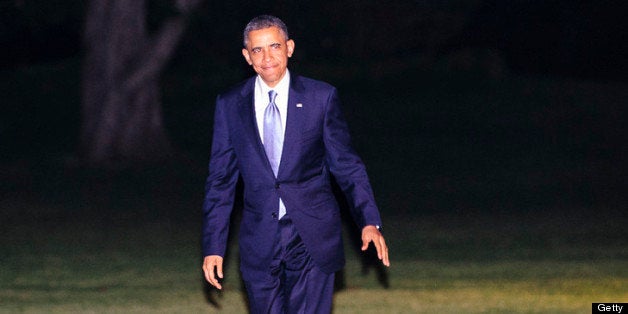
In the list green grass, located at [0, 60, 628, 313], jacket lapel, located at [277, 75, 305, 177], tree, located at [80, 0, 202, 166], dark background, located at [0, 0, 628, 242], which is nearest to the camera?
jacket lapel, located at [277, 75, 305, 177]

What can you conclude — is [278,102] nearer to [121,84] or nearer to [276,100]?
[276,100]

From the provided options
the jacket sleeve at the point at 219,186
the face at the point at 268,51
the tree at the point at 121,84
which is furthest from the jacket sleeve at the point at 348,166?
the tree at the point at 121,84

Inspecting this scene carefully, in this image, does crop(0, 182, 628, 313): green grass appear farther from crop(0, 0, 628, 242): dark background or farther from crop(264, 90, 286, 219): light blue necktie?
crop(264, 90, 286, 219): light blue necktie

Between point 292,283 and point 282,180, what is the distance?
1.56 feet

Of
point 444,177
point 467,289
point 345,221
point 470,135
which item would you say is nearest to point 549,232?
point 345,221

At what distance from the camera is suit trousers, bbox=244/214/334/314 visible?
5.51 meters

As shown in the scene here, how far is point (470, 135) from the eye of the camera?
1128 inches

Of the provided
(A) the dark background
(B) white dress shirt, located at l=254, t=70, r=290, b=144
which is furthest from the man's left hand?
(A) the dark background

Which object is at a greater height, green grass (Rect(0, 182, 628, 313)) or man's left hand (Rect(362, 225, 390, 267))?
man's left hand (Rect(362, 225, 390, 267))

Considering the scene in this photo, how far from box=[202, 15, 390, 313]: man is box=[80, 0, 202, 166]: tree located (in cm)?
1850

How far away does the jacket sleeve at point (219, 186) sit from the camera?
218 inches

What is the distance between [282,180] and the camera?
5414 millimetres

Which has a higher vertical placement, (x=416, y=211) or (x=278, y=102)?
(x=278, y=102)

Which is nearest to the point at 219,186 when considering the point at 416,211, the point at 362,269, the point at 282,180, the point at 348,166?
the point at 282,180
